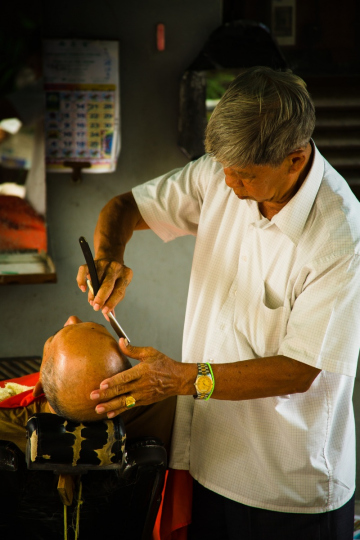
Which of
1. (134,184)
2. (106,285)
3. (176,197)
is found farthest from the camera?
(134,184)

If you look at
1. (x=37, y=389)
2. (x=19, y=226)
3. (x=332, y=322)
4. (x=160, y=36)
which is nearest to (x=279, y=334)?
(x=332, y=322)

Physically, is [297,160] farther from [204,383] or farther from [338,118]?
[338,118]

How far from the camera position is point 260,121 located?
158 centimetres

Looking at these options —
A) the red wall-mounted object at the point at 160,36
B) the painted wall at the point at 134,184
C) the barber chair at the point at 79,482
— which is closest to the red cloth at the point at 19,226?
the painted wall at the point at 134,184

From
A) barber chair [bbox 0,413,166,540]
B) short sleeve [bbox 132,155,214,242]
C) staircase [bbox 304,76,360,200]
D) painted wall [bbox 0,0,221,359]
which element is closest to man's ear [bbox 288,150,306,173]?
short sleeve [bbox 132,155,214,242]

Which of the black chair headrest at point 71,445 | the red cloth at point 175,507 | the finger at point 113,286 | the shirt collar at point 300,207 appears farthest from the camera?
the red cloth at point 175,507

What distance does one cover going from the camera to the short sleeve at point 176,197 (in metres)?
2.15

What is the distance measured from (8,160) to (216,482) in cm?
232

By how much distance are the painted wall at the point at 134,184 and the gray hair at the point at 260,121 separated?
2.21m

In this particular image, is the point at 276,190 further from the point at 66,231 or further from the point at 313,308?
the point at 66,231

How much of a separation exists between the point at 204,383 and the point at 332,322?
401 mm

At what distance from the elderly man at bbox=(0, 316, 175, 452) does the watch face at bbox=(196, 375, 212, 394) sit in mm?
250

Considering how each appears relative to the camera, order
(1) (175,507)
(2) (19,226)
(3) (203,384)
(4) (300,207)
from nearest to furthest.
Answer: (3) (203,384) → (4) (300,207) → (1) (175,507) → (2) (19,226)

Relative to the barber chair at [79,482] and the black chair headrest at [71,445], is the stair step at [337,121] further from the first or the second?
the black chair headrest at [71,445]
